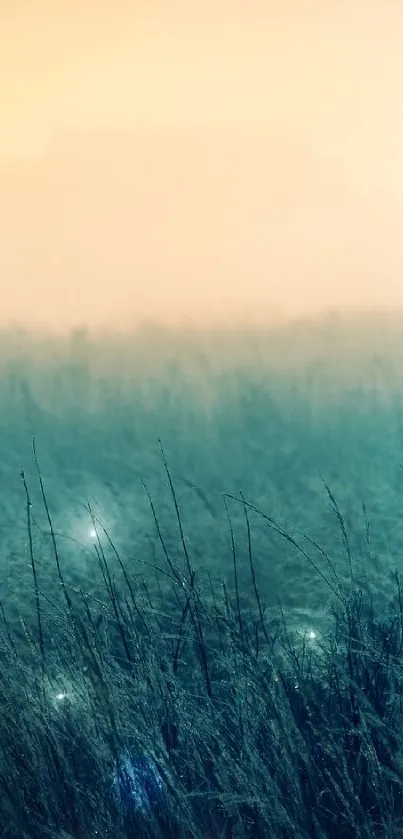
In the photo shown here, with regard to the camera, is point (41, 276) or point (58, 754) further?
point (41, 276)

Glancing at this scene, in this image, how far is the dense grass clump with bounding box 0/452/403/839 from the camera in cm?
195

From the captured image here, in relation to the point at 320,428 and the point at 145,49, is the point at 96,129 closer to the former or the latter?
the point at 145,49

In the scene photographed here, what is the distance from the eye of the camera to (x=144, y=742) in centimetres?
196

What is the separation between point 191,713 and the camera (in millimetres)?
1992

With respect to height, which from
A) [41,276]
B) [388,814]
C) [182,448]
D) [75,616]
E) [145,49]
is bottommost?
[388,814]

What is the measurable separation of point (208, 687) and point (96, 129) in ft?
4.11

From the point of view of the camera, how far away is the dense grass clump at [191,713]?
195 centimetres

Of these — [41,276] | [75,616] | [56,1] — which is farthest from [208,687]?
[56,1]

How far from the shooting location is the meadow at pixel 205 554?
197 cm

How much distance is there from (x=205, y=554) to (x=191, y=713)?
337 mm

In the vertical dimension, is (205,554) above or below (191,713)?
above

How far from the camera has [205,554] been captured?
6.82 feet

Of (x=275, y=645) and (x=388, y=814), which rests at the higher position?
(x=275, y=645)

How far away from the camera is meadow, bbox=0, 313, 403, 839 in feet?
6.48
